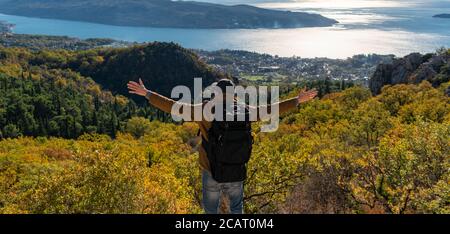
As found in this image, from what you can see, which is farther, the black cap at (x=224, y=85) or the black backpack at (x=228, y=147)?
the black cap at (x=224, y=85)

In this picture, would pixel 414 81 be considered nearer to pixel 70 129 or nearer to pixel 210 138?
pixel 70 129

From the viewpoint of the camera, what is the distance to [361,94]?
276ft

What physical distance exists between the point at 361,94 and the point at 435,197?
74711 millimetres

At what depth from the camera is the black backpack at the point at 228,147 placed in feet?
22.7

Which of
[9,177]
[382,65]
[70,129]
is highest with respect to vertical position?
[382,65]

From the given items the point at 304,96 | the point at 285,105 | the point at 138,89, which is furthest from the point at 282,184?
the point at 138,89

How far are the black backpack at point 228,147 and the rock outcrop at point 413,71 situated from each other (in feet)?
288

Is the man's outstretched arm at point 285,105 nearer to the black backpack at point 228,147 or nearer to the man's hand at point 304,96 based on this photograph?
the man's hand at point 304,96

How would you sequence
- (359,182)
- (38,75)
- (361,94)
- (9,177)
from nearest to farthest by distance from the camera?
(359,182), (9,177), (361,94), (38,75)

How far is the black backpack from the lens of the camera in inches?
273

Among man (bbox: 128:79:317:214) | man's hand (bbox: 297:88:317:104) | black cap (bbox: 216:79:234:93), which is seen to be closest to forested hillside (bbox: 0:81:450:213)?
man (bbox: 128:79:317:214)

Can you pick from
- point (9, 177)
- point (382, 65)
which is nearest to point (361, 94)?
point (382, 65)

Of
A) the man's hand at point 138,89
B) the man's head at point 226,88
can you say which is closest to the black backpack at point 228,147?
the man's head at point 226,88

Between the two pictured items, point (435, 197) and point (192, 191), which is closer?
point (435, 197)
